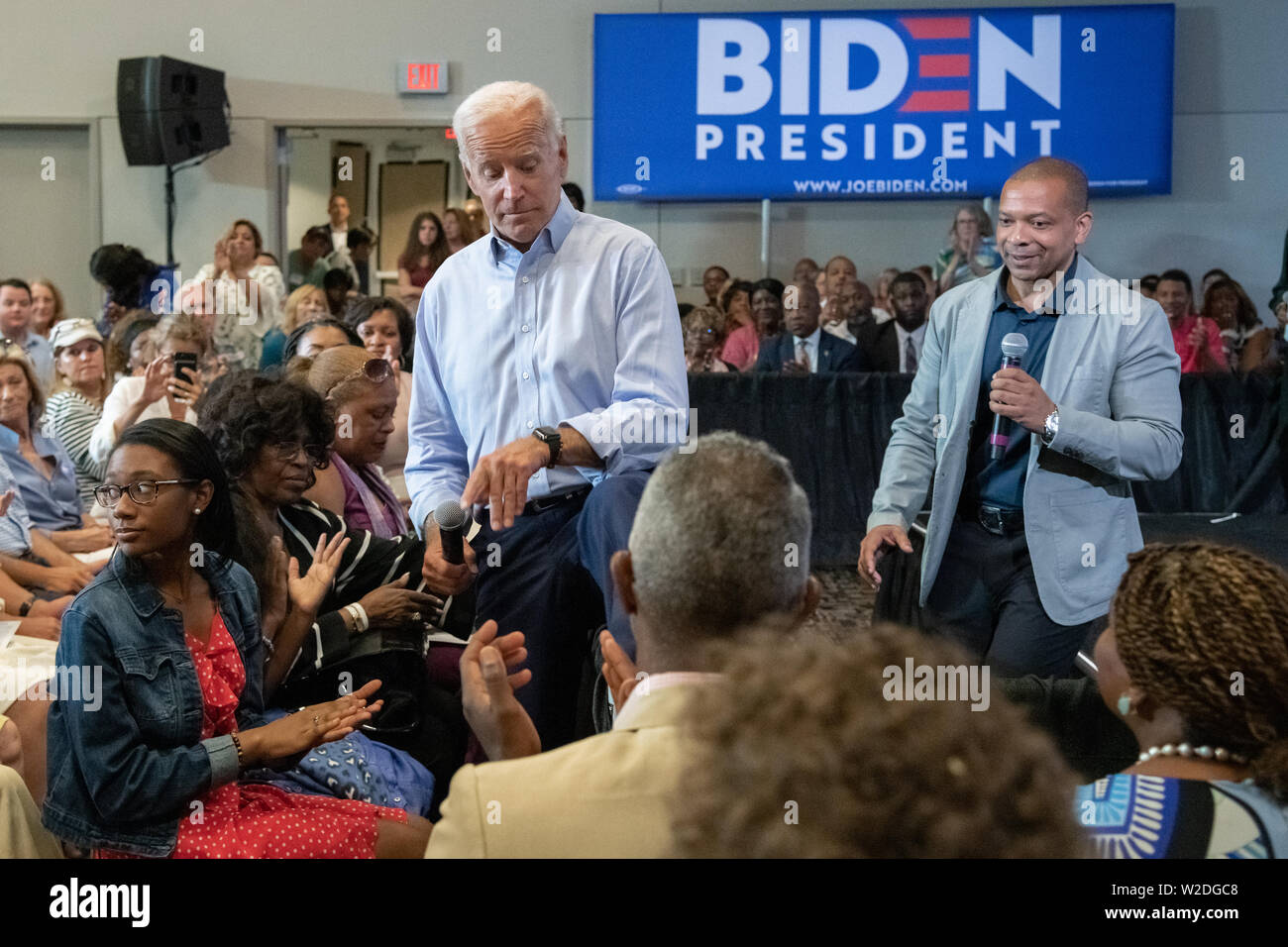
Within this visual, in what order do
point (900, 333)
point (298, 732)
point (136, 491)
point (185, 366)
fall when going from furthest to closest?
1. point (900, 333)
2. point (185, 366)
3. point (136, 491)
4. point (298, 732)

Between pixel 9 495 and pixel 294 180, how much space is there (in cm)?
638

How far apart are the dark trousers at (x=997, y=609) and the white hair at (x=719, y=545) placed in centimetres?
136

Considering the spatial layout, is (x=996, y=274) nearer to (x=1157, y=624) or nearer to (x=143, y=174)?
(x=1157, y=624)

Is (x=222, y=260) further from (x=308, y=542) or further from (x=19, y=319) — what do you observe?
(x=308, y=542)

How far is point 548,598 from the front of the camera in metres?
2.08

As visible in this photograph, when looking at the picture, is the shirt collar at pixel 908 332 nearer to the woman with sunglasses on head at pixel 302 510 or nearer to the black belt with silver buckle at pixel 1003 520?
the black belt with silver buckle at pixel 1003 520

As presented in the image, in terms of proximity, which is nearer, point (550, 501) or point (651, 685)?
point (651, 685)

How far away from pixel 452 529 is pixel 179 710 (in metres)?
0.48

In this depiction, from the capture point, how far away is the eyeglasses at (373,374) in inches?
122

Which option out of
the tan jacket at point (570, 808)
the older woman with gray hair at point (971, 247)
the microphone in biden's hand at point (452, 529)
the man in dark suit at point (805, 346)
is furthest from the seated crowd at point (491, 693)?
the older woman with gray hair at point (971, 247)

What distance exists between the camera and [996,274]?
2801mm

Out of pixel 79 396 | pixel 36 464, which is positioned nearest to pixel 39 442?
pixel 36 464

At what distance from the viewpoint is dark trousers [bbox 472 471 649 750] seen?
2.07 m

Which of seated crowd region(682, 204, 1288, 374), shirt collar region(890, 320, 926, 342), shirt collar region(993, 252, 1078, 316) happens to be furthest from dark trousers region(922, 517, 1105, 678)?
shirt collar region(890, 320, 926, 342)
